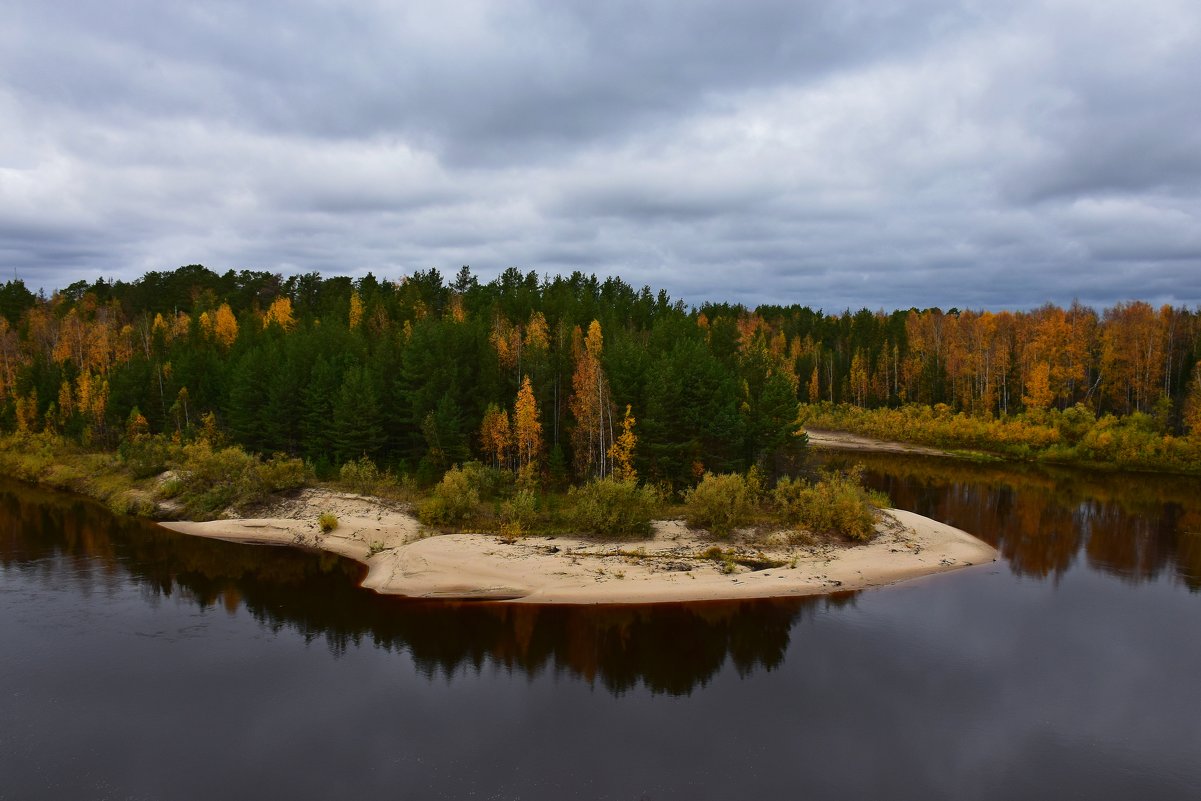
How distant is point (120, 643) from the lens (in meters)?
29.7

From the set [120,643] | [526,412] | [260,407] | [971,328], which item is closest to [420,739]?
[120,643]

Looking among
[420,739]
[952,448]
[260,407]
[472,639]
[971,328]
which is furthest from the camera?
[971,328]

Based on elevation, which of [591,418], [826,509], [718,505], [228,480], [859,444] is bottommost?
[859,444]

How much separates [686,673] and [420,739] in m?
11.2

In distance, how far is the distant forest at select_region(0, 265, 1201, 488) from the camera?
50656 mm

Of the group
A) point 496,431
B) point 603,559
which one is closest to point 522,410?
point 496,431

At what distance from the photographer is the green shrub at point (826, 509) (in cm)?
4306

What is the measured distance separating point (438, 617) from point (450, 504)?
39.3 ft

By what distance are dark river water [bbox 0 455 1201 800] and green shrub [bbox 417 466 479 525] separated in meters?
5.97

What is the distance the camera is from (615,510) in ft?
137

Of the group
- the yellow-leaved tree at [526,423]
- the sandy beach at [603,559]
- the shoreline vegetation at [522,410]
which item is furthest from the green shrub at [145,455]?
the yellow-leaved tree at [526,423]

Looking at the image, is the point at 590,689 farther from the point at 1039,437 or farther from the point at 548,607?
the point at 1039,437

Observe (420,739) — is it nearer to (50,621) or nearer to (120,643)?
(120,643)

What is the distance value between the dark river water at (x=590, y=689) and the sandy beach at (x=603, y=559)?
4.47 ft
